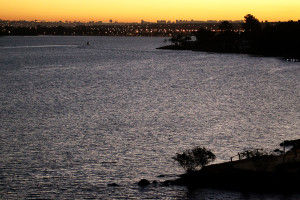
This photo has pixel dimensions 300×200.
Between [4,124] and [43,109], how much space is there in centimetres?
1141

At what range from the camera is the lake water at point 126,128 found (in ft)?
122

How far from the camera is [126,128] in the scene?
55625 millimetres

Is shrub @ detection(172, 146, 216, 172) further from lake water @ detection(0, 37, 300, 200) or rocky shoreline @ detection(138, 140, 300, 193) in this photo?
lake water @ detection(0, 37, 300, 200)

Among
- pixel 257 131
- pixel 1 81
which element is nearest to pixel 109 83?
pixel 1 81

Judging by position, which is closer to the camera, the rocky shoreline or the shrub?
the rocky shoreline

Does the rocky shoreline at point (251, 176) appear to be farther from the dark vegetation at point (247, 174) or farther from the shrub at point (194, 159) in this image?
the shrub at point (194, 159)

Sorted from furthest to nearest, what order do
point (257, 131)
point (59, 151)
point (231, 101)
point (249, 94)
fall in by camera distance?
point (249, 94) → point (231, 101) → point (257, 131) → point (59, 151)

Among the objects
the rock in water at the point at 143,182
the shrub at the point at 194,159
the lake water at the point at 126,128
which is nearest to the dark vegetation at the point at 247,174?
the shrub at the point at 194,159

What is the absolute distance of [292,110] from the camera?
2562 inches

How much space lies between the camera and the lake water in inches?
1464

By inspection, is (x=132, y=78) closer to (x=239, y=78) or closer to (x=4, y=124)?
(x=239, y=78)

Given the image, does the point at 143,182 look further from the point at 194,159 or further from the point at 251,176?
the point at 251,176

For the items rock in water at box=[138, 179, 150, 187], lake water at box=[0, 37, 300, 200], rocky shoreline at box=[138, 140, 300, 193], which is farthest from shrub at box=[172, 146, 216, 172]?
rock in water at box=[138, 179, 150, 187]

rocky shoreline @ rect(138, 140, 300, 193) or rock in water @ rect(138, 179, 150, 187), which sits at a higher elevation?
rocky shoreline @ rect(138, 140, 300, 193)
